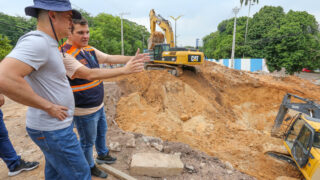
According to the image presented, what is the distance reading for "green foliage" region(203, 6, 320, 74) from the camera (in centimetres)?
1933

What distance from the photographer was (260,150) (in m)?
5.09

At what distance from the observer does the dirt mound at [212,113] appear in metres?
4.70

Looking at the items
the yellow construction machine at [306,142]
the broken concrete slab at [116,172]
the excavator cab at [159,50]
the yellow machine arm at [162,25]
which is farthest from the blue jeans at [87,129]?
the yellow machine arm at [162,25]

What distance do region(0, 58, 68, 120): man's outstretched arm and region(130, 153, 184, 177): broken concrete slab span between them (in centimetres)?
173

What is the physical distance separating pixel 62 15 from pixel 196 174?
2.71m

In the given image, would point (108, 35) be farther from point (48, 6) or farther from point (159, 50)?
point (48, 6)

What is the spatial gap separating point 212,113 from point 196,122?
107 centimetres

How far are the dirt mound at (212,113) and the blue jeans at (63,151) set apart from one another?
11.9 ft

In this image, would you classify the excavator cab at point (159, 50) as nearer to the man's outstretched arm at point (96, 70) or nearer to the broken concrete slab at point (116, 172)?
the broken concrete slab at point (116, 172)

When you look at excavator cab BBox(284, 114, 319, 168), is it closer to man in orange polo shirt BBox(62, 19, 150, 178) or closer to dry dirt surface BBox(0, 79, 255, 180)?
dry dirt surface BBox(0, 79, 255, 180)

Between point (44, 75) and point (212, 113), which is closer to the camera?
point (44, 75)

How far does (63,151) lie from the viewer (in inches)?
51.4

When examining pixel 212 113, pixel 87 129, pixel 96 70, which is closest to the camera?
pixel 96 70

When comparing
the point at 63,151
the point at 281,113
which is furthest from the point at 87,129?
the point at 281,113
